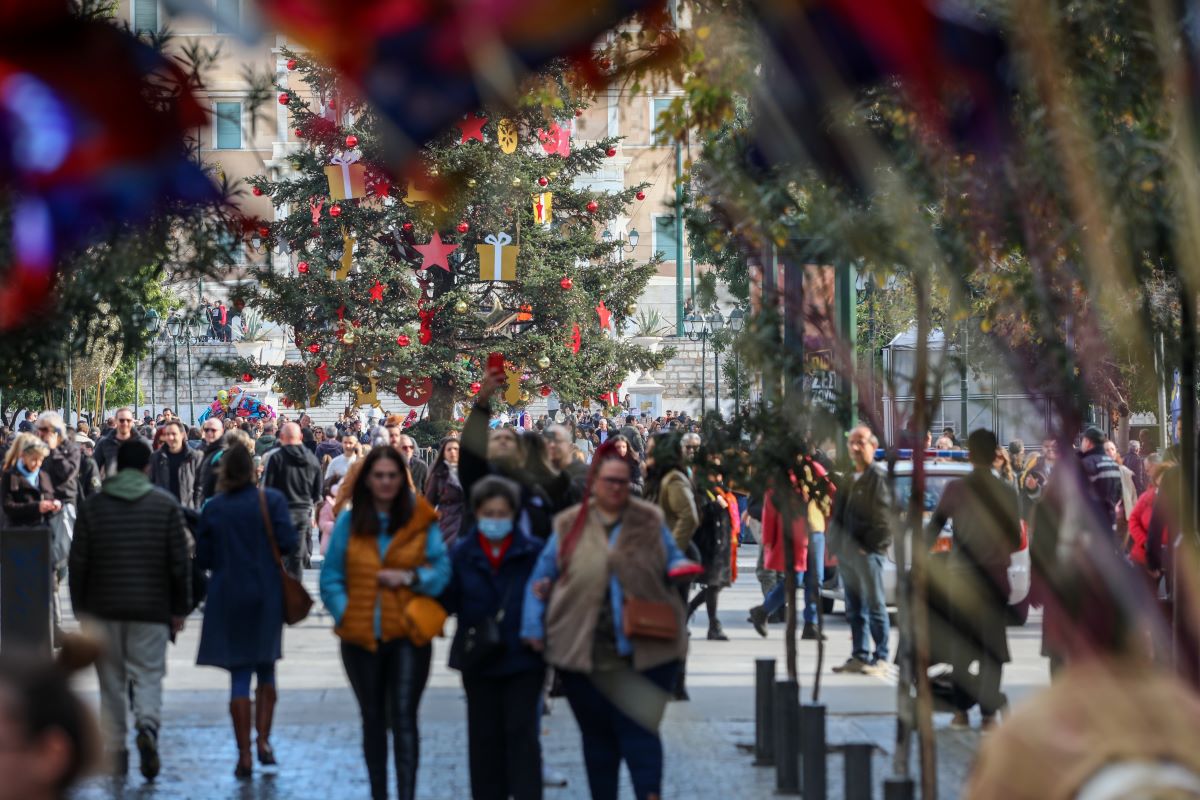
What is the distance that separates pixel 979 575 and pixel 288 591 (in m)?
3.74

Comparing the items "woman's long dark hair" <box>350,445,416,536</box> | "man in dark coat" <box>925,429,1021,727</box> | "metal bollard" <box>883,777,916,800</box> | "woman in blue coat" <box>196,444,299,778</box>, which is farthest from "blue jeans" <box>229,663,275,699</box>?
"metal bollard" <box>883,777,916,800</box>

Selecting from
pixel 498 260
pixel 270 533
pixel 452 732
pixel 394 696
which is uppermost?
pixel 498 260

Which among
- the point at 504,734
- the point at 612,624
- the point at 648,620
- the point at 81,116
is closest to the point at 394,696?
the point at 504,734

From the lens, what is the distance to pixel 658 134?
7.28 m

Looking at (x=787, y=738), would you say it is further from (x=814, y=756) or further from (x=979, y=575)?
(x=979, y=575)

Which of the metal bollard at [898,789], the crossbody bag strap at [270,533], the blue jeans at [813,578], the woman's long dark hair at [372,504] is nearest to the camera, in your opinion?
the metal bollard at [898,789]

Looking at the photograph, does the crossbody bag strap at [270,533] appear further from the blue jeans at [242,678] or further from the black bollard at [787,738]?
the black bollard at [787,738]

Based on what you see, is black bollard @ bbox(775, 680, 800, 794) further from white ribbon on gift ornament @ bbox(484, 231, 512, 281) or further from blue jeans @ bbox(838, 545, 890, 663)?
white ribbon on gift ornament @ bbox(484, 231, 512, 281)

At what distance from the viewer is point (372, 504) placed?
7637mm

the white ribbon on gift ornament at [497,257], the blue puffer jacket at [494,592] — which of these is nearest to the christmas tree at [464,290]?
the white ribbon on gift ornament at [497,257]

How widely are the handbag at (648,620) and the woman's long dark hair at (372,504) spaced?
1.18 metres

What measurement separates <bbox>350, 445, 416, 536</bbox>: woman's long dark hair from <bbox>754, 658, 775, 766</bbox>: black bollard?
2.25 metres

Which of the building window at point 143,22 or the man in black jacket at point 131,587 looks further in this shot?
the man in black jacket at point 131,587

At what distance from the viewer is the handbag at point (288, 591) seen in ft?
28.4
